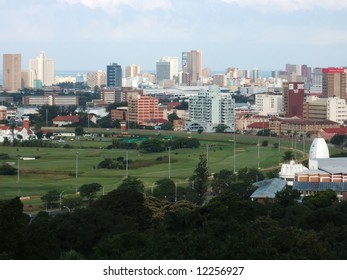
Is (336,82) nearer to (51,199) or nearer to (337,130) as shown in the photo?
(337,130)

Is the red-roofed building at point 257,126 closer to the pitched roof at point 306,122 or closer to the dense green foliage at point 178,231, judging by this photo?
the pitched roof at point 306,122

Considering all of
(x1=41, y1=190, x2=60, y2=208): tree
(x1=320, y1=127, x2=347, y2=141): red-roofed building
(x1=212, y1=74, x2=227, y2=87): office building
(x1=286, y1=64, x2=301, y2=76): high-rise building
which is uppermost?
(x1=286, y1=64, x2=301, y2=76): high-rise building

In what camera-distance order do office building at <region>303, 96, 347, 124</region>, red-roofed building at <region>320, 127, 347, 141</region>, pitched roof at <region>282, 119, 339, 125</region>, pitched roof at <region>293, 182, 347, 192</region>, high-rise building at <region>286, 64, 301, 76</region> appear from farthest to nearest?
high-rise building at <region>286, 64, 301, 76</region> < office building at <region>303, 96, 347, 124</region> < pitched roof at <region>282, 119, 339, 125</region> < red-roofed building at <region>320, 127, 347, 141</region> < pitched roof at <region>293, 182, 347, 192</region>

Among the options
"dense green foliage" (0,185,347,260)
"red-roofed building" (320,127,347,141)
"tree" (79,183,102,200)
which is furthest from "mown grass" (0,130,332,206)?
"dense green foliage" (0,185,347,260)

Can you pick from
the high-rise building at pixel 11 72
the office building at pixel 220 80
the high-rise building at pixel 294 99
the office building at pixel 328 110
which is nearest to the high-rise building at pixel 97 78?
the office building at pixel 220 80

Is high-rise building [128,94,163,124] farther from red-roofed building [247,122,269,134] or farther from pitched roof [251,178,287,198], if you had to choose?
pitched roof [251,178,287,198]

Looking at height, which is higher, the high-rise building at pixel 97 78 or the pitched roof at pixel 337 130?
the high-rise building at pixel 97 78
